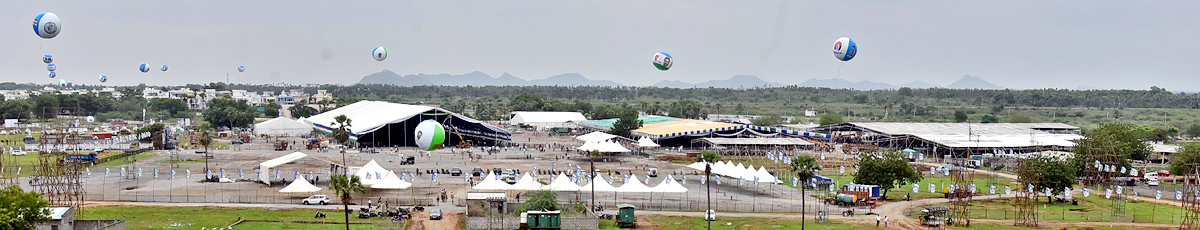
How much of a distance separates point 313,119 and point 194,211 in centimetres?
9105

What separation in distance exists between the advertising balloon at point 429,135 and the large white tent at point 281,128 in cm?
3470

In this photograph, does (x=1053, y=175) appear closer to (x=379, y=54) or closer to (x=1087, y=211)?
(x=1087, y=211)

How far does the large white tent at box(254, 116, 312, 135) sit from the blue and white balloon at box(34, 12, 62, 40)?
237 feet

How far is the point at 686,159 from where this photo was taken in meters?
89.6

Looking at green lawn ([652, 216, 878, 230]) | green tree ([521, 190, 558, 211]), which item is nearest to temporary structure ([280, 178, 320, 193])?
green tree ([521, 190, 558, 211])

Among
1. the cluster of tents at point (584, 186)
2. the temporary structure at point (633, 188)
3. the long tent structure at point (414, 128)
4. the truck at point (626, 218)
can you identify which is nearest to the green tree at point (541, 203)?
the truck at point (626, 218)

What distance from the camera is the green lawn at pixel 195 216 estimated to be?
44.9m

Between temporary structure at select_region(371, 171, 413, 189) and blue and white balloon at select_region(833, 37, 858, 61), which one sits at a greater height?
blue and white balloon at select_region(833, 37, 858, 61)

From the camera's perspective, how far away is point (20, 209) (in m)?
35.7

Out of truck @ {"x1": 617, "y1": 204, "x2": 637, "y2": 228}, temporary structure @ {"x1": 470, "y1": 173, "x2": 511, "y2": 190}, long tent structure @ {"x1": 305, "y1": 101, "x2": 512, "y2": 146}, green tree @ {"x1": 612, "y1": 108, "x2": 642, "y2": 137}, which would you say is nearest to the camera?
truck @ {"x1": 617, "y1": 204, "x2": 637, "y2": 228}

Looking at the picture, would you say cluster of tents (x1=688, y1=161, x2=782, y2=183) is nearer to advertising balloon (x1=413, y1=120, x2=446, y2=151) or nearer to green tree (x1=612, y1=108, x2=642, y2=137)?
advertising balloon (x1=413, y1=120, x2=446, y2=151)

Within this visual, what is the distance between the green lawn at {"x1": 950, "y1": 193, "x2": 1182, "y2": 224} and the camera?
50.7m

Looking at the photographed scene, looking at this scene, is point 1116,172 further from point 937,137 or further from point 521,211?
point 521,211

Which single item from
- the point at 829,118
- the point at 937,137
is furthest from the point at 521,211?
the point at 829,118
